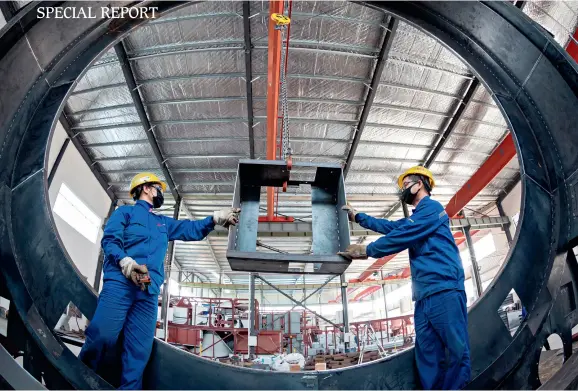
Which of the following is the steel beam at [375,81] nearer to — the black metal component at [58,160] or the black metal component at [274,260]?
the black metal component at [274,260]

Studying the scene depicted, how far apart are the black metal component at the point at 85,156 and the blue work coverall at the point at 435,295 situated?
8.52 m

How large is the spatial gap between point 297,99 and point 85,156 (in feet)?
19.7

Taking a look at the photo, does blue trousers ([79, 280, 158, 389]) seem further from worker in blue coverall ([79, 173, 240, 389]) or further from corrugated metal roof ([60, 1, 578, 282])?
corrugated metal roof ([60, 1, 578, 282])

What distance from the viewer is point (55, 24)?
2535 mm

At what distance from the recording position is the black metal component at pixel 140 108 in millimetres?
6977

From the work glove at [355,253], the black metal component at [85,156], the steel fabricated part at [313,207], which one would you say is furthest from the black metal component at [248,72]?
the work glove at [355,253]

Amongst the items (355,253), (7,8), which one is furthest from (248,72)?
(355,253)

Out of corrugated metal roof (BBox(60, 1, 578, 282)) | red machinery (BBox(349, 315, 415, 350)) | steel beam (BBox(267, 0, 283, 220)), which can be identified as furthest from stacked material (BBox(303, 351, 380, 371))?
steel beam (BBox(267, 0, 283, 220))

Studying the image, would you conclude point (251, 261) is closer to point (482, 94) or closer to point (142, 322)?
point (142, 322)

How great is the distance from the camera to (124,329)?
265cm

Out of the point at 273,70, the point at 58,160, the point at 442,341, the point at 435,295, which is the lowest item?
the point at 442,341

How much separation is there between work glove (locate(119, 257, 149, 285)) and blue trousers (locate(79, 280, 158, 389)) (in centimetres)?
15

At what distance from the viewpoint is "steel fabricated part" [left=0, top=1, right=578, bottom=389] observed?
7.12 feet

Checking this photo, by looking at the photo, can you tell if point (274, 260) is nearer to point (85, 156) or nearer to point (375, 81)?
point (375, 81)
